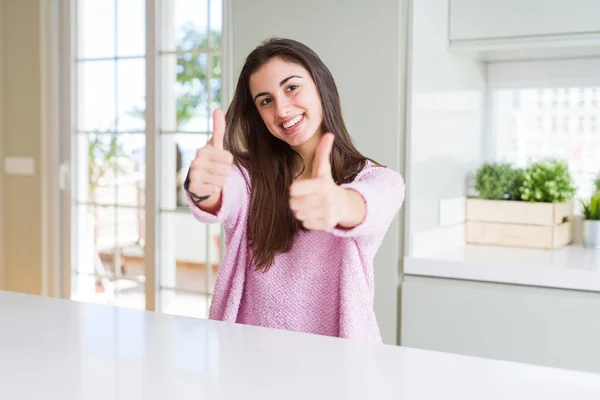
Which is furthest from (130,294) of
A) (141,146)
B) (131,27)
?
(131,27)

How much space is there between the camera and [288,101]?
143cm

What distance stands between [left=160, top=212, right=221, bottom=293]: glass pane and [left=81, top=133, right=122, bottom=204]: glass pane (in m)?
0.39

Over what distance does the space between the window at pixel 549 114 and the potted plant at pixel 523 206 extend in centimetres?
14

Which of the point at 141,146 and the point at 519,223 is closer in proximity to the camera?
the point at 519,223

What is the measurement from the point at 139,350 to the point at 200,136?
6.43ft

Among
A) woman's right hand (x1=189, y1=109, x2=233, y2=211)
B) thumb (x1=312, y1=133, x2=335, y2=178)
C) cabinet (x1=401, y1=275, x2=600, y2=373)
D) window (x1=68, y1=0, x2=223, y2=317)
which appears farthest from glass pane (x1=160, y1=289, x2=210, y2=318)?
thumb (x1=312, y1=133, x2=335, y2=178)

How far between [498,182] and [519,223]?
178 millimetres

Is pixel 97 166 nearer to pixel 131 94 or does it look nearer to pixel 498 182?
pixel 131 94

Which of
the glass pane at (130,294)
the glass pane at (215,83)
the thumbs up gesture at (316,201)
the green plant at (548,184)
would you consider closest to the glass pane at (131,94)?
the glass pane at (215,83)

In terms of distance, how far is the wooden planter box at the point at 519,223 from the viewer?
2.41 m

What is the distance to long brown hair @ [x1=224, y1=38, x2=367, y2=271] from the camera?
1.45 m

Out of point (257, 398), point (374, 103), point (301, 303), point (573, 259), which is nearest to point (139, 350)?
point (257, 398)

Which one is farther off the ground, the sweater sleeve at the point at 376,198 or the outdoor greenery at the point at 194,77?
the outdoor greenery at the point at 194,77

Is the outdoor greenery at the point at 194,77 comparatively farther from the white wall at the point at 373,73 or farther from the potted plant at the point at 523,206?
the potted plant at the point at 523,206
